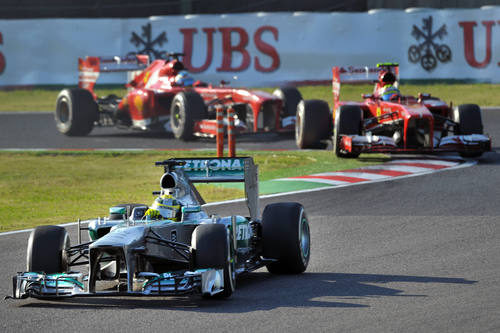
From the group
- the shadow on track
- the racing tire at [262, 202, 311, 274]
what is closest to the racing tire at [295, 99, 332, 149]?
the racing tire at [262, 202, 311, 274]

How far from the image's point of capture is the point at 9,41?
98.4 feet

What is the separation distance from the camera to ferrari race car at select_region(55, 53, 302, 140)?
854 inches

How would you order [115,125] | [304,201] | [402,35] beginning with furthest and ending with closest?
[402,35]
[115,125]
[304,201]

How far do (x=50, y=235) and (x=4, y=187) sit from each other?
8.74 metres

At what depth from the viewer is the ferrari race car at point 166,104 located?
71.2 feet

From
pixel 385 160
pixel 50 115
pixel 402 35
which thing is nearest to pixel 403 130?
pixel 385 160

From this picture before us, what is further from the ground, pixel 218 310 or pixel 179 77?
pixel 179 77

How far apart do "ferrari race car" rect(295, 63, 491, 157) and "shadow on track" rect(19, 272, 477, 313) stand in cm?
870

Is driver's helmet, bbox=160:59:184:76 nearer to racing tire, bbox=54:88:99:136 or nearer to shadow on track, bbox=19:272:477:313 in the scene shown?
racing tire, bbox=54:88:99:136

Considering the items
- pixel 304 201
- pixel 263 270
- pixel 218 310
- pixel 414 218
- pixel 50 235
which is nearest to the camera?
pixel 218 310

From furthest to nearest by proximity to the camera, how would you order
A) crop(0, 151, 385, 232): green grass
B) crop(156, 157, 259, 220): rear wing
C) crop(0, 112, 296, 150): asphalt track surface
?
crop(0, 112, 296, 150): asphalt track surface < crop(0, 151, 385, 232): green grass < crop(156, 157, 259, 220): rear wing

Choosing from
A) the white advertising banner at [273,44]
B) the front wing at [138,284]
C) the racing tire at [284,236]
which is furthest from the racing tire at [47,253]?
the white advertising banner at [273,44]

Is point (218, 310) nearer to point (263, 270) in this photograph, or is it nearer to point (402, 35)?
point (263, 270)

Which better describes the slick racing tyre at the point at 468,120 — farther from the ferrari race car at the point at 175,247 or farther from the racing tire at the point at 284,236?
the racing tire at the point at 284,236
